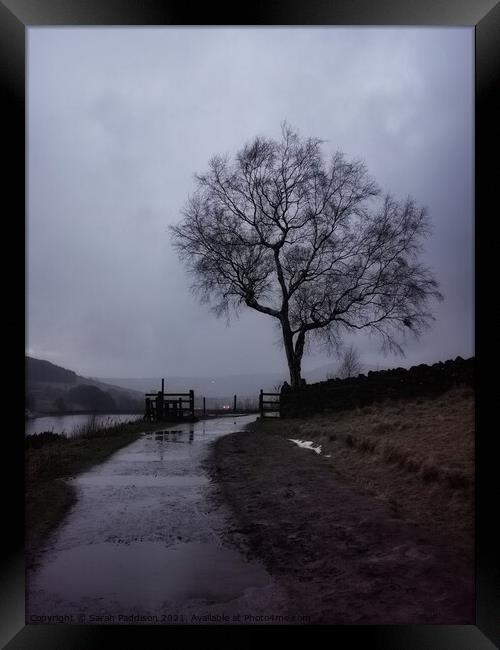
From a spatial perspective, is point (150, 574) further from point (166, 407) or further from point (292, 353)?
point (166, 407)


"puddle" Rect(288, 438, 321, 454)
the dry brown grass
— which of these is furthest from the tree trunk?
the dry brown grass

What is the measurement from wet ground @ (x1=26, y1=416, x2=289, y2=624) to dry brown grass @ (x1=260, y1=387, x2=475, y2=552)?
184 cm

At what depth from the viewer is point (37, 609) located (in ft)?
13.3

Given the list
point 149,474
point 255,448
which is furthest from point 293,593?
point 255,448

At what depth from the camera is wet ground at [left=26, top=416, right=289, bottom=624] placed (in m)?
3.79

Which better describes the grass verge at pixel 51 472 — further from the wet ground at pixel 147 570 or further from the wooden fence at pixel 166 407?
the wooden fence at pixel 166 407

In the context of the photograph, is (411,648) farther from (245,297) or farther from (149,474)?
(245,297)

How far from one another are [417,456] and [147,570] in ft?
10.8

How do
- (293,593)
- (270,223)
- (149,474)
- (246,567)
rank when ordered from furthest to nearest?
(270,223), (149,474), (246,567), (293,593)

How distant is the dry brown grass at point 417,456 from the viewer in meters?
4.64

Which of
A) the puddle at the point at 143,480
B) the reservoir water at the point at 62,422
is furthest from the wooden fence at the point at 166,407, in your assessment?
the puddle at the point at 143,480

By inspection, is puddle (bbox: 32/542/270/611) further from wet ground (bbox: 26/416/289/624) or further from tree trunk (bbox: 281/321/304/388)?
tree trunk (bbox: 281/321/304/388)

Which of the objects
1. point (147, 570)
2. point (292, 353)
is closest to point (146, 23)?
point (147, 570)
